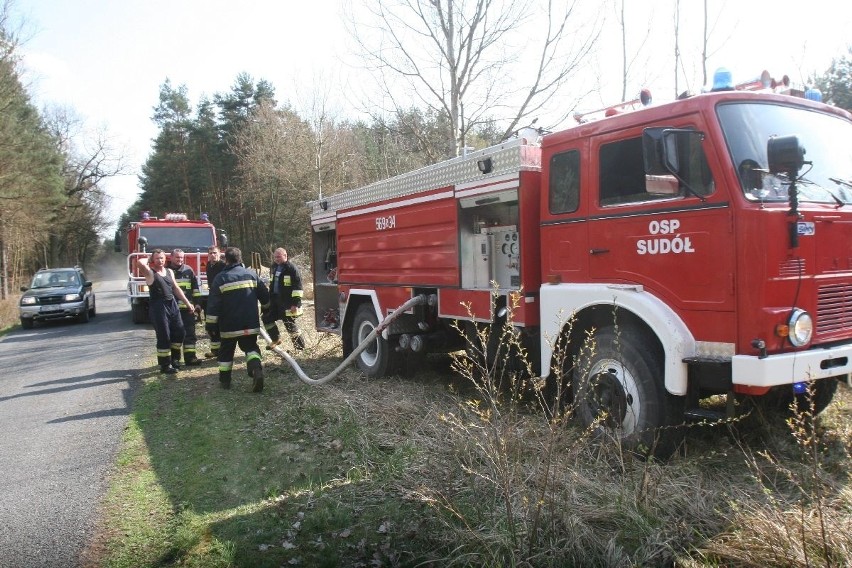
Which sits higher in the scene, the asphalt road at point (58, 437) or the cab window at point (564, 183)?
the cab window at point (564, 183)

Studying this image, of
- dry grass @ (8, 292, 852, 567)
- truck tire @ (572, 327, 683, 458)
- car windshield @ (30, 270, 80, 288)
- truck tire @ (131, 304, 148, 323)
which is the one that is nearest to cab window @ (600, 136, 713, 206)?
truck tire @ (572, 327, 683, 458)

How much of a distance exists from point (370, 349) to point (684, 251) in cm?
489

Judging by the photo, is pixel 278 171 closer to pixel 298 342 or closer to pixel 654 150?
pixel 298 342

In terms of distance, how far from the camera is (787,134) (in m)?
4.09

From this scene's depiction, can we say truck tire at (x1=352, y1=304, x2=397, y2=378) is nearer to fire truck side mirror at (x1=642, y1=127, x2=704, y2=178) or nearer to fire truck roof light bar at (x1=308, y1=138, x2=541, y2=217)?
fire truck roof light bar at (x1=308, y1=138, x2=541, y2=217)

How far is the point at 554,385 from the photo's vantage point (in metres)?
5.27

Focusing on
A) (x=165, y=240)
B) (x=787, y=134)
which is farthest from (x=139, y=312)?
(x=787, y=134)

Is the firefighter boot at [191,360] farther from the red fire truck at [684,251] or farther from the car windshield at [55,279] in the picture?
the car windshield at [55,279]

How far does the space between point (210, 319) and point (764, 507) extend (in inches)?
250

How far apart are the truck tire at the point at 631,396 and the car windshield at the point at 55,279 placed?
56.9ft

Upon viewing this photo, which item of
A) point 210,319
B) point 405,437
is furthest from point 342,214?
point 405,437

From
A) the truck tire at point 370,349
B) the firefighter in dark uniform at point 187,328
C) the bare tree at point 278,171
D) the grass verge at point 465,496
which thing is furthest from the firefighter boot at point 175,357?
the bare tree at point 278,171

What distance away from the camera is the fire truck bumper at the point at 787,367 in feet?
11.7

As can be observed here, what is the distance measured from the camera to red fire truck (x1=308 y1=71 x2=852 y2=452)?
3.69 m
